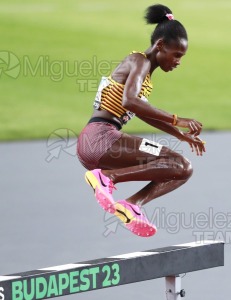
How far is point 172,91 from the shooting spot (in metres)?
13.9

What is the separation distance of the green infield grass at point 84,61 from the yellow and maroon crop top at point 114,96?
674 centimetres

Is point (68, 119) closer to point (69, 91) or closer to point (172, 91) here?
point (69, 91)

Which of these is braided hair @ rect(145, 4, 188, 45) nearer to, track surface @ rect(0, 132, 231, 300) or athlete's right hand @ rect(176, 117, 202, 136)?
athlete's right hand @ rect(176, 117, 202, 136)

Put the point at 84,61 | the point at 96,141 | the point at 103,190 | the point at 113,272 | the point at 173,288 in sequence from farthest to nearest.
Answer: the point at 84,61 < the point at 173,288 < the point at 113,272 < the point at 96,141 < the point at 103,190

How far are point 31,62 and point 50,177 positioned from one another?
3.67 metres

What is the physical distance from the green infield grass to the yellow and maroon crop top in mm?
6738

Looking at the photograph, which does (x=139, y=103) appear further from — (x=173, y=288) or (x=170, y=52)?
(x=173, y=288)

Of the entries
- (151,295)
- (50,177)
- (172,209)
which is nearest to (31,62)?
(50,177)

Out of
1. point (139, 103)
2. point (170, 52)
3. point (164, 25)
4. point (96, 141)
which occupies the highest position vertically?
point (164, 25)

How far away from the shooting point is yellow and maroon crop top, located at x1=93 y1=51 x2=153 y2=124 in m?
5.55

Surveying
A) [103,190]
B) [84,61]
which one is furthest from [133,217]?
[84,61]

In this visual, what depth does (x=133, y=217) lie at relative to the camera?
552 cm

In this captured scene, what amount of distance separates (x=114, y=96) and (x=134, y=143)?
0.91ft

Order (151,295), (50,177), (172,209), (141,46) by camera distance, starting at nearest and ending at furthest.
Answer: (151,295), (172,209), (50,177), (141,46)
